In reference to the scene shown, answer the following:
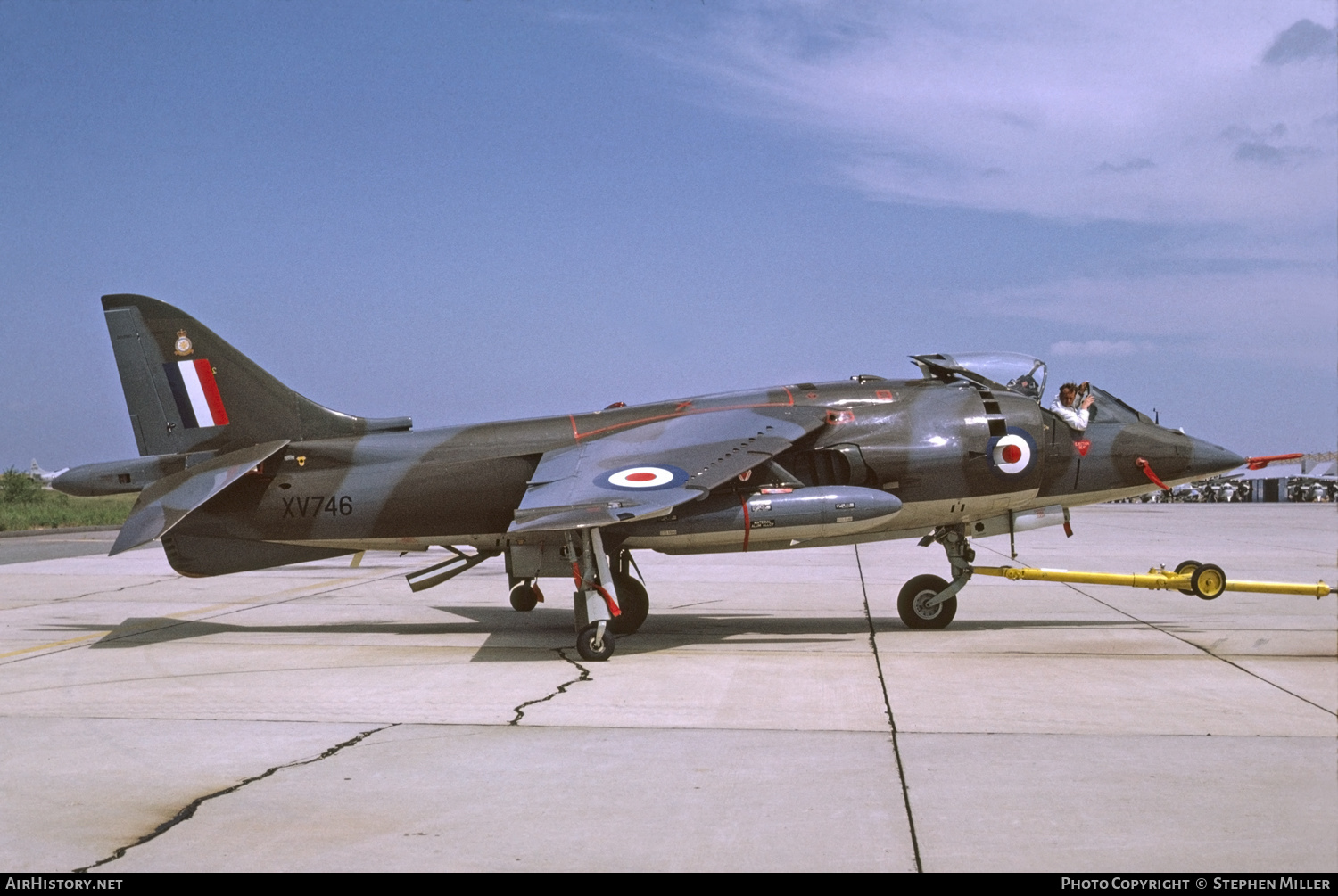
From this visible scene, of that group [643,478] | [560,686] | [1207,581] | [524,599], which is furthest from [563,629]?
[1207,581]

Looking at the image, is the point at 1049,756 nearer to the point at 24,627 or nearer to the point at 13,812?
the point at 13,812

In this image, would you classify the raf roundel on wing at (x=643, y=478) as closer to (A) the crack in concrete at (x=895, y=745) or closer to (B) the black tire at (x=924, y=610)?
(A) the crack in concrete at (x=895, y=745)

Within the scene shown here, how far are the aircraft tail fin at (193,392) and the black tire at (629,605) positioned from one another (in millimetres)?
3512

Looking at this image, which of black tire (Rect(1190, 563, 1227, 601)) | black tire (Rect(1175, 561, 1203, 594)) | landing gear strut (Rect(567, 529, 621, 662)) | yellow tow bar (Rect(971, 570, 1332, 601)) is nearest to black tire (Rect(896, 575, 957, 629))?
yellow tow bar (Rect(971, 570, 1332, 601))

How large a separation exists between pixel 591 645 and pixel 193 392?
5.87 meters

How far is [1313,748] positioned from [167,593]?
16.3 meters

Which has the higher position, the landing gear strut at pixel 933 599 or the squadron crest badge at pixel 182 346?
the squadron crest badge at pixel 182 346

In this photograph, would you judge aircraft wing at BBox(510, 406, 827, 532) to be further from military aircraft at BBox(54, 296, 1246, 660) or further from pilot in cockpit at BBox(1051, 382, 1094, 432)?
pilot in cockpit at BBox(1051, 382, 1094, 432)

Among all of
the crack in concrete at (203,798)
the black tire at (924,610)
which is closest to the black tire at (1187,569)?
the black tire at (924,610)

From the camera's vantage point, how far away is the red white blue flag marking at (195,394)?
13.3 meters

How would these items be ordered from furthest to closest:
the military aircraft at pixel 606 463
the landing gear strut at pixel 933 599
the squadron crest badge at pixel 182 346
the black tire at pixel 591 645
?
the squadron crest badge at pixel 182 346, the landing gear strut at pixel 933 599, the military aircraft at pixel 606 463, the black tire at pixel 591 645

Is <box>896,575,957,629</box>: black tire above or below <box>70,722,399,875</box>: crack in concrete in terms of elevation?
below

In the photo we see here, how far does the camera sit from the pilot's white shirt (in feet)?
42.5
